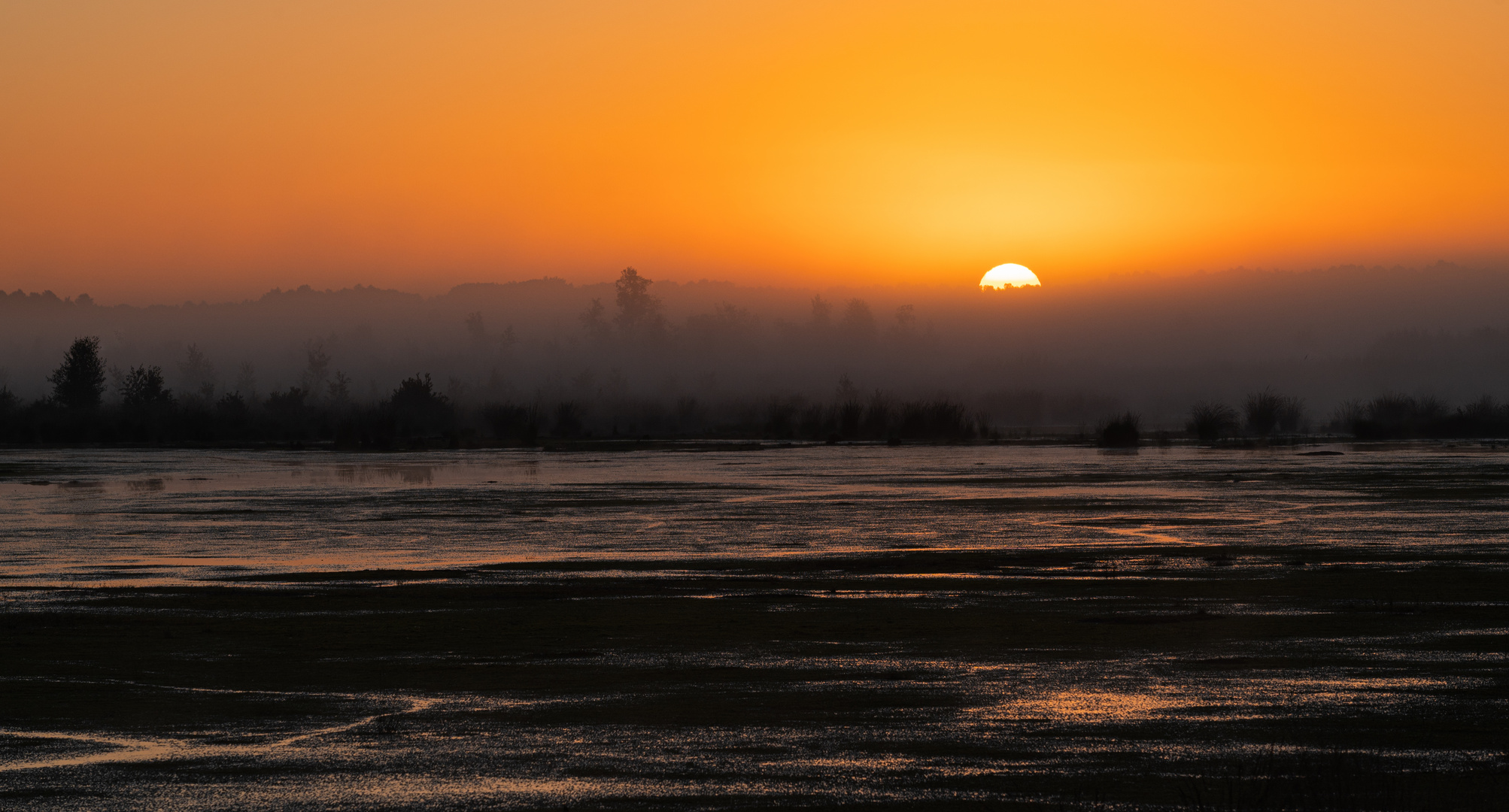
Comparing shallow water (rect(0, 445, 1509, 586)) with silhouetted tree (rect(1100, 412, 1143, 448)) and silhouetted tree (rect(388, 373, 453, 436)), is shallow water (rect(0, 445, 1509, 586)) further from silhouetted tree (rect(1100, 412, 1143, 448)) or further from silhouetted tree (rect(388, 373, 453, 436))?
silhouetted tree (rect(388, 373, 453, 436))

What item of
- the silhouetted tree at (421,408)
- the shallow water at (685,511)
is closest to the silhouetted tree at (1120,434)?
the shallow water at (685,511)

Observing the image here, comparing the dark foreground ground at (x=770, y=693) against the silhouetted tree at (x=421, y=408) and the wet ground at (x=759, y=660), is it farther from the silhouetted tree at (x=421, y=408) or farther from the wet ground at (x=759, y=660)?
the silhouetted tree at (x=421, y=408)

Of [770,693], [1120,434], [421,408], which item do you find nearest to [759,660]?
[770,693]

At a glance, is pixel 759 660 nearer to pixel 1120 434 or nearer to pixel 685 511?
pixel 685 511

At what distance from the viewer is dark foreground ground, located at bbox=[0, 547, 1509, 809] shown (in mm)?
8906

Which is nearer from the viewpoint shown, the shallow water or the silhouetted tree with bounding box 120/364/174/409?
the shallow water

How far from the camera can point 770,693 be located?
39.8 feet

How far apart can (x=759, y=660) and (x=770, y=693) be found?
1.78 meters

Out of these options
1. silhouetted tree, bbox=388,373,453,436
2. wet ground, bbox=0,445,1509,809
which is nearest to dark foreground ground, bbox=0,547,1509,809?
wet ground, bbox=0,445,1509,809

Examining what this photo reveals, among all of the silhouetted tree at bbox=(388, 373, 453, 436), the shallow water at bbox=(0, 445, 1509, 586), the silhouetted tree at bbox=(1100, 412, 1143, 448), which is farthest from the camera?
the silhouetted tree at bbox=(388, 373, 453, 436)

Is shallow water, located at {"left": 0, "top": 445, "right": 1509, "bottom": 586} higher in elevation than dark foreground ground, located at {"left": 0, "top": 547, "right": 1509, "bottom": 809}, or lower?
higher

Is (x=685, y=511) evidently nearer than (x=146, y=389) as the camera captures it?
Yes

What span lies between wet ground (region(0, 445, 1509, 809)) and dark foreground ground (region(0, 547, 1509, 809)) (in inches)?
2.0

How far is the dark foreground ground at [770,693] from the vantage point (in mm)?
8906
